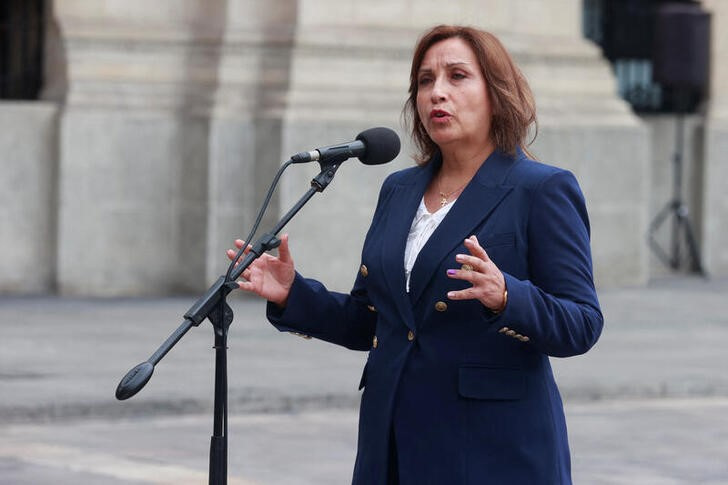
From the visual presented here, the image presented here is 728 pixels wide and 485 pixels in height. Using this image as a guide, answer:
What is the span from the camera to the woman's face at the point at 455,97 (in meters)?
4.04

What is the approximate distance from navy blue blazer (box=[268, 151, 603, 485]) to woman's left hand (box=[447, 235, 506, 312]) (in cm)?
20

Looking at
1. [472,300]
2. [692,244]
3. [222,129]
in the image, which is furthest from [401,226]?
[692,244]

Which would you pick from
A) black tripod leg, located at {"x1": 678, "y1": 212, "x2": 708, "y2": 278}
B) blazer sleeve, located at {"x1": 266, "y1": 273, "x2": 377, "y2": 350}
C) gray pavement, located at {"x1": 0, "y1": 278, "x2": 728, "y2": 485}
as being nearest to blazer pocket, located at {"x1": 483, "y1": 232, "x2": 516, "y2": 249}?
blazer sleeve, located at {"x1": 266, "y1": 273, "x2": 377, "y2": 350}

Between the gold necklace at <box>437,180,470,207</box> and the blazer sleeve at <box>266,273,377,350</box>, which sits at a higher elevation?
the gold necklace at <box>437,180,470,207</box>

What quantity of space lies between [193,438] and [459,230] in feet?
17.2

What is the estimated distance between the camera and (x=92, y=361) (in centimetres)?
1141

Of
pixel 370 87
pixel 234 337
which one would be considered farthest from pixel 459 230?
pixel 370 87

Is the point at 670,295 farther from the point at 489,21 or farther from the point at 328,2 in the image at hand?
the point at 328,2

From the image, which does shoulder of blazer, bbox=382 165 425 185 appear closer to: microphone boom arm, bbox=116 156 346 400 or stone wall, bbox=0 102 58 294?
microphone boom arm, bbox=116 156 346 400

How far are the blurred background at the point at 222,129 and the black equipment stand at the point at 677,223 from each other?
170cm

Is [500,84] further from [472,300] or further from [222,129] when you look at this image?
[222,129]

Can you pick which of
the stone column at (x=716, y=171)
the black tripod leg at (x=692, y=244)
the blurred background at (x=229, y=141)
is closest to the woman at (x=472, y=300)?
the blurred background at (x=229, y=141)

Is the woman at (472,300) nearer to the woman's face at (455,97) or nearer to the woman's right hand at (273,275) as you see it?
the woman's face at (455,97)

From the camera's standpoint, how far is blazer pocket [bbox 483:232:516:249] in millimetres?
3971
